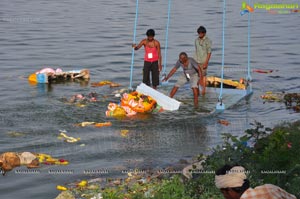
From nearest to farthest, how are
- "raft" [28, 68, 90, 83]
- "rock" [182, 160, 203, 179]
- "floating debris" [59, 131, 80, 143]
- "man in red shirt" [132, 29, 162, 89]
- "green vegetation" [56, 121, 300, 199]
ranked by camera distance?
"green vegetation" [56, 121, 300, 199], "rock" [182, 160, 203, 179], "floating debris" [59, 131, 80, 143], "man in red shirt" [132, 29, 162, 89], "raft" [28, 68, 90, 83]

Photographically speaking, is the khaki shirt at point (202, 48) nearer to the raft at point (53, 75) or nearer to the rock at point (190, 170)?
the raft at point (53, 75)

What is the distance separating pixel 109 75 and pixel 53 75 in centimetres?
208

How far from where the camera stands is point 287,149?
340 inches

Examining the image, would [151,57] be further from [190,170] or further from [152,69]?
[190,170]

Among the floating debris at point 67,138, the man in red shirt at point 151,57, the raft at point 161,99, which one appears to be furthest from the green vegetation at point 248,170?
the man in red shirt at point 151,57

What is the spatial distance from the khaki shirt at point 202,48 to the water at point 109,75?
105 centimetres

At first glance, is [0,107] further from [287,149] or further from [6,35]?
[6,35]

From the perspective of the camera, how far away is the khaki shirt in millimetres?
16281

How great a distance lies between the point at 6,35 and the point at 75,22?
4795 millimetres

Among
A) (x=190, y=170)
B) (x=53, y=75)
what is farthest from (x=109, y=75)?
(x=190, y=170)

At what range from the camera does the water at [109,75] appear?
468 inches

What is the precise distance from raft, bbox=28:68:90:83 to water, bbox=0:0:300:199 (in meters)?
0.34

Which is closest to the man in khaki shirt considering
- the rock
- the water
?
the water

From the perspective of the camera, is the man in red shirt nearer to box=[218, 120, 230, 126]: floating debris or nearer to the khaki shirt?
the khaki shirt
